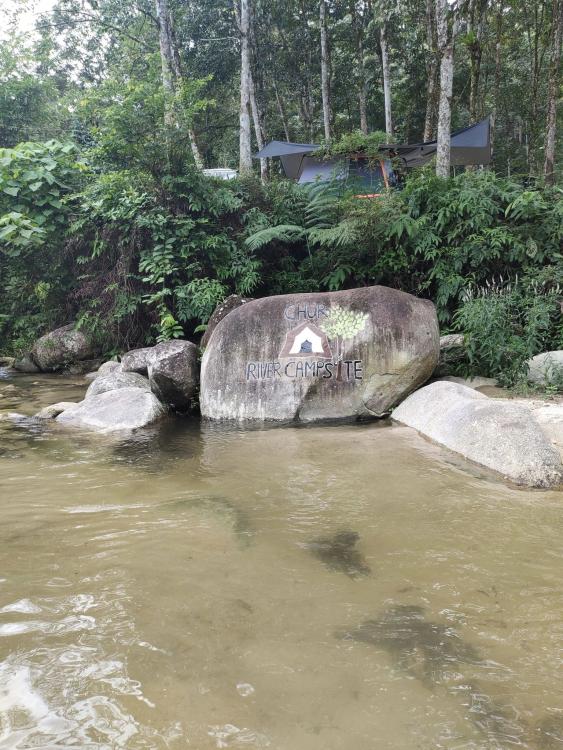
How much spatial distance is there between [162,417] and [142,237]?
3982 millimetres

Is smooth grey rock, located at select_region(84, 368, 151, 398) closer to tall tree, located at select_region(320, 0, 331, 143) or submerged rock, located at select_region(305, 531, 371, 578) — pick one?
submerged rock, located at select_region(305, 531, 371, 578)

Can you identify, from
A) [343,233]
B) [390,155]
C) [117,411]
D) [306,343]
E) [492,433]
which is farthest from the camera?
[390,155]

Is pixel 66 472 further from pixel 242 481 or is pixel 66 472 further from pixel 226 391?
pixel 226 391

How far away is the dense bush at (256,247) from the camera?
7008 millimetres

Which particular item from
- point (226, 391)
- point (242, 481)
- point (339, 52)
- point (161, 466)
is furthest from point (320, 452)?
point (339, 52)

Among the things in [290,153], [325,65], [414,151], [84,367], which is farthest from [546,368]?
[325,65]

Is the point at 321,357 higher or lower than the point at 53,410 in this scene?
higher

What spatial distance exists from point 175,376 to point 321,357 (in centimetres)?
207

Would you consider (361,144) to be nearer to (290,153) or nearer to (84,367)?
(290,153)

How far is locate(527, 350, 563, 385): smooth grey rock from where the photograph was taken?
580 cm

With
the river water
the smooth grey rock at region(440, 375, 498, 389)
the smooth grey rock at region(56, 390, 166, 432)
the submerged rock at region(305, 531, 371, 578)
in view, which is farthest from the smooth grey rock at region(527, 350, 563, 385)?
the smooth grey rock at region(56, 390, 166, 432)

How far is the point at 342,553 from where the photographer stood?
297 cm

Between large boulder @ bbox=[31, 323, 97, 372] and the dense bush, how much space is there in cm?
54

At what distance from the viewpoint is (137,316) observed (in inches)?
360
